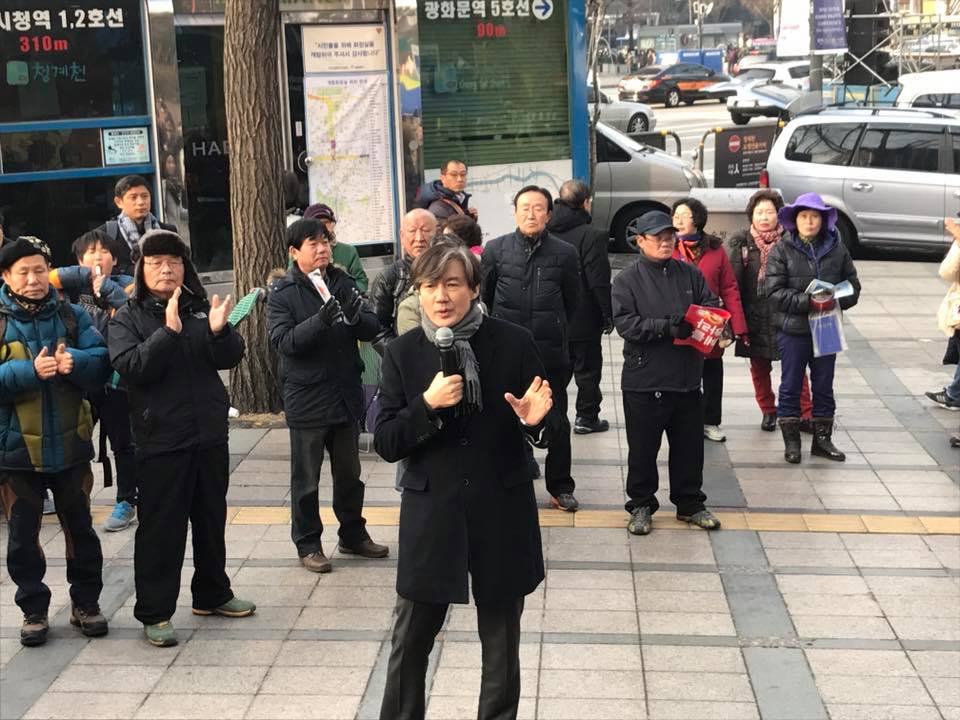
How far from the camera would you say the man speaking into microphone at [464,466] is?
4492 millimetres

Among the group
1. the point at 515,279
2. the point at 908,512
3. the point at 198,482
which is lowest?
the point at 908,512

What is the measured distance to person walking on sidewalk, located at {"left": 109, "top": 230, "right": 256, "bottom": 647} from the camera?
19.4ft

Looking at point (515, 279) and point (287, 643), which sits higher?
point (515, 279)

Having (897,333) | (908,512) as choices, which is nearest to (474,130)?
(897,333)

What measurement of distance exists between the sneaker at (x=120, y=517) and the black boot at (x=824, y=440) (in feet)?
14.0

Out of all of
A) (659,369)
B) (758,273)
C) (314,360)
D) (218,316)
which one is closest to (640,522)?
(659,369)

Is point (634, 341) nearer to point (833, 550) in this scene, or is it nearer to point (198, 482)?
point (833, 550)

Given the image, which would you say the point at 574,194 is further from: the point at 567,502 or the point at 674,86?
the point at 674,86

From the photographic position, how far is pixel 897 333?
13.0m

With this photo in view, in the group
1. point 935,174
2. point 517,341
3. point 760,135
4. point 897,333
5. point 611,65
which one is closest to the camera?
point 517,341

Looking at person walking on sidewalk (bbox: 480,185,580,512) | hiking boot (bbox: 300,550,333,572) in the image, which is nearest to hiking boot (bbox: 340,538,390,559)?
hiking boot (bbox: 300,550,333,572)

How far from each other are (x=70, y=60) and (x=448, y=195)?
3506 millimetres

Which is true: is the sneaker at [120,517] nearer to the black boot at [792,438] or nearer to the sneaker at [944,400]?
the black boot at [792,438]

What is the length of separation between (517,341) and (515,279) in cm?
331
